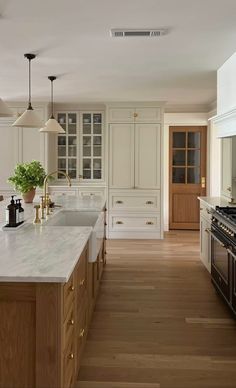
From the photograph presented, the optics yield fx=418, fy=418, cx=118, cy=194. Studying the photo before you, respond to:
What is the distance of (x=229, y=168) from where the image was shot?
4.96 metres

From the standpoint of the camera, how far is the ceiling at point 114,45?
116 inches

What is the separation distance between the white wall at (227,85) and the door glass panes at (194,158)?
3.59m

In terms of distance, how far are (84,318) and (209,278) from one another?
2.44 metres

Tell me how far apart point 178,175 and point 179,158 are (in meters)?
0.35

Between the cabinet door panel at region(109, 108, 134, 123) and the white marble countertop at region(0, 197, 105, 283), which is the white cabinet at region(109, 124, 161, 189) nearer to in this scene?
the cabinet door panel at region(109, 108, 134, 123)

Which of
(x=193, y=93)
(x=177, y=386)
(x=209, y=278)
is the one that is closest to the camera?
(x=177, y=386)

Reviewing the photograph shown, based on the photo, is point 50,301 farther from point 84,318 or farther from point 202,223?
point 202,223

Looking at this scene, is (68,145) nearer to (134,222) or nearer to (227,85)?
(134,222)

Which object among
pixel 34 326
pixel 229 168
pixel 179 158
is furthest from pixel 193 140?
pixel 34 326

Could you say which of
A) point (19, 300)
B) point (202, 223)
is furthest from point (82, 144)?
point (19, 300)

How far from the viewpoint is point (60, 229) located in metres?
3.30

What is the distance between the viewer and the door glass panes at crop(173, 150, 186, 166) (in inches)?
337

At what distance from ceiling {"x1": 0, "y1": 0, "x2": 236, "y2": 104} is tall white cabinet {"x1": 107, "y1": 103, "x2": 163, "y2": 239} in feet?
3.33

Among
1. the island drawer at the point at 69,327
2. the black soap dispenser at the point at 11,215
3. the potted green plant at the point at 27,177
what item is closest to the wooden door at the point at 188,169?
the potted green plant at the point at 27,177
